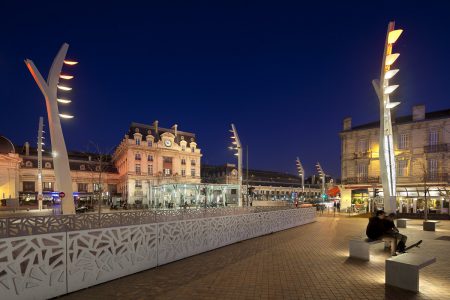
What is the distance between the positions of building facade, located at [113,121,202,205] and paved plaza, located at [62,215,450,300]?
172 feet

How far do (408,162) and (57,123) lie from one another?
33.9 metres

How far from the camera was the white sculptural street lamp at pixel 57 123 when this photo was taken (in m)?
14.8

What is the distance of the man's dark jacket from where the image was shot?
33.5 feet

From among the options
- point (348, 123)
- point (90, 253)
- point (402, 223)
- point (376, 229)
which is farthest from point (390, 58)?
point (348, 123)

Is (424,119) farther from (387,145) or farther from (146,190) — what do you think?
(146,190)

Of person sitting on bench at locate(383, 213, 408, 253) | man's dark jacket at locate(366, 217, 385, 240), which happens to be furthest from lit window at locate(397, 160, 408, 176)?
man's dark jacket at locate(366, 217, 385, 240)

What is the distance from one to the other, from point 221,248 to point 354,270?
4.82 m

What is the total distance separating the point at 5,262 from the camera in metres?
5.54

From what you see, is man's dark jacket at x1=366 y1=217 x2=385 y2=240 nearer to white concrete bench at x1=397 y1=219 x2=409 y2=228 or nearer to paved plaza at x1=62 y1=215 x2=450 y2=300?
paved plaza at x1=62 y1=215 x2=450 y2=300

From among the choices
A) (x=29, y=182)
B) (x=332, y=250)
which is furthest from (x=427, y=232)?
(x=29, y=182)

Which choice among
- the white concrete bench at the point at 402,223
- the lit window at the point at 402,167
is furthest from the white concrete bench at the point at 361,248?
the lit window at the point at 402,167

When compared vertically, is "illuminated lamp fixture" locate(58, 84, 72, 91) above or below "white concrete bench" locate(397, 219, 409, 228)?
above

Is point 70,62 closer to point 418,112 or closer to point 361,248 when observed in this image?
point 361,248

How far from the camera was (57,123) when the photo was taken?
49.5ft
